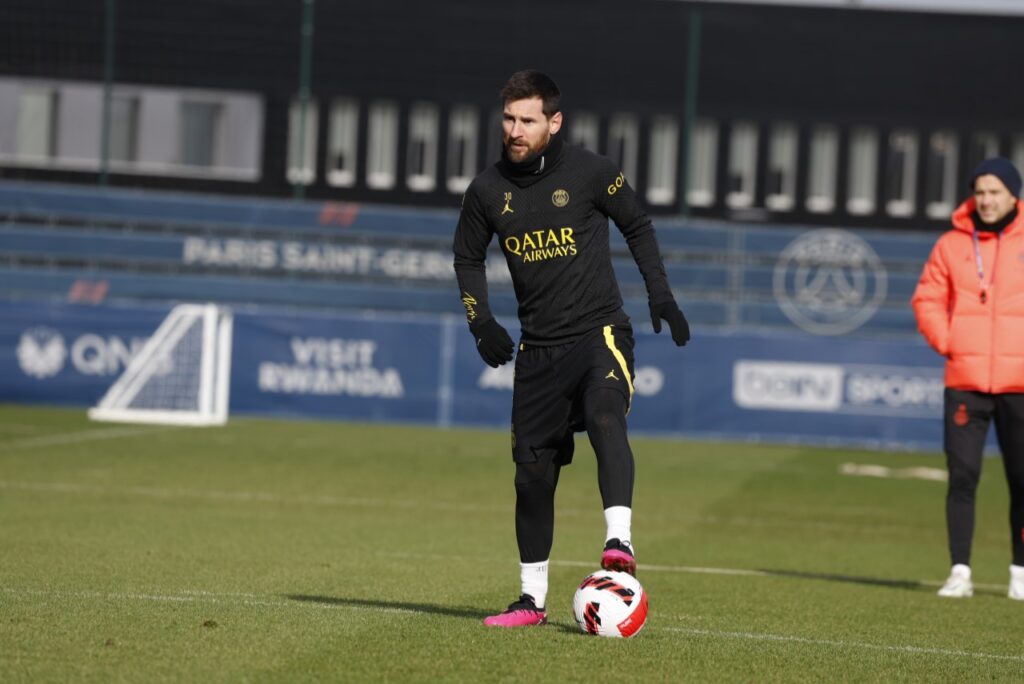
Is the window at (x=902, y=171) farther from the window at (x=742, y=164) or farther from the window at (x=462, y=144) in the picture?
the window at (x=462, y=144)

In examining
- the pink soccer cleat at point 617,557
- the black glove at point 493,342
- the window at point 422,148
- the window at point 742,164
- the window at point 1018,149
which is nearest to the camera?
the pink soccer cleat at point 617,557

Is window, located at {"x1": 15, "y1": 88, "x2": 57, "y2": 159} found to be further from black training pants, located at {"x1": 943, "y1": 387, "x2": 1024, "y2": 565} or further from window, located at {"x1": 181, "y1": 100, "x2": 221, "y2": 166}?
black training pants, located at {"x1": 943, "y1": 387, "x2": 1024, "y2": 565}

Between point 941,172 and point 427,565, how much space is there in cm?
2558

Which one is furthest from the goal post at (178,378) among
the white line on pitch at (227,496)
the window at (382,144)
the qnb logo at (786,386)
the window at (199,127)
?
the window at (199,127)

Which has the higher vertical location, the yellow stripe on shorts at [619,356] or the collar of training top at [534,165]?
the collar of training top at [534,165]

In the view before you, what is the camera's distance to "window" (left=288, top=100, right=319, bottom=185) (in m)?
32.8

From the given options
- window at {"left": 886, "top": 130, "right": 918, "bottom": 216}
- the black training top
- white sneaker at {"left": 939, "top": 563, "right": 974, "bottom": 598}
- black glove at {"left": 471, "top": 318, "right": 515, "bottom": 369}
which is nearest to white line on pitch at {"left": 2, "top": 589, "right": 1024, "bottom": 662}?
black glove at {"left": 471, "top": 318, "right": 515, "bottom": 369}

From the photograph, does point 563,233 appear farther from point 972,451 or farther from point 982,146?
point 982,146

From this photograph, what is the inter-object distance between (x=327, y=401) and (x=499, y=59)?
10.5m

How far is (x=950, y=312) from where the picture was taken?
10.2 m

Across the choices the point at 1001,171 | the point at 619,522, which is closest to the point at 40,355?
the point at 1001,171

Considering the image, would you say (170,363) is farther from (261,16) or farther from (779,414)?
(261,16)

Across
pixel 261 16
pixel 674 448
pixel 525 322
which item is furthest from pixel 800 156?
pixel 525 322

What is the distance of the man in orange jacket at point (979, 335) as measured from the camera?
9992 millimetres
